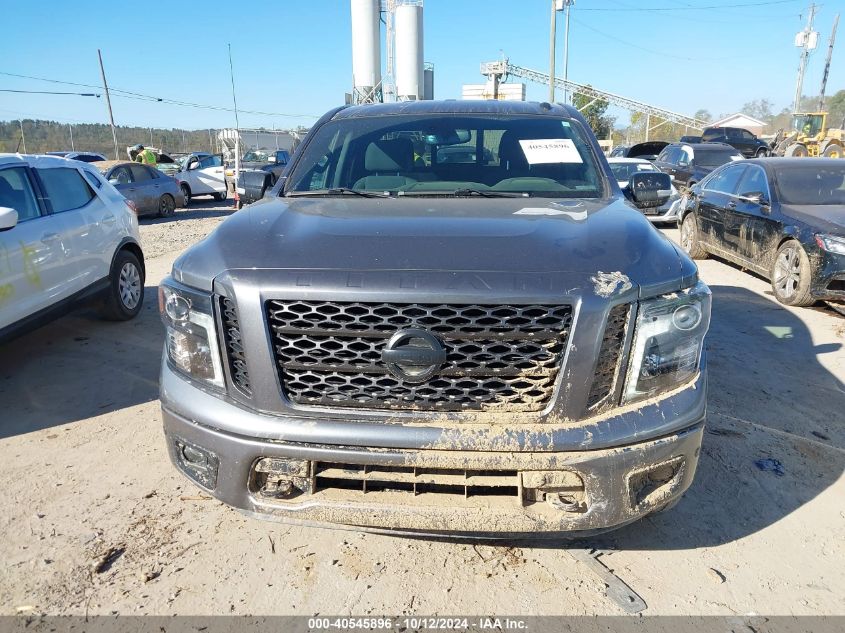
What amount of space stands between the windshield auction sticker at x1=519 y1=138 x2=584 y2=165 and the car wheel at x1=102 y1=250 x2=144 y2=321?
4.38m

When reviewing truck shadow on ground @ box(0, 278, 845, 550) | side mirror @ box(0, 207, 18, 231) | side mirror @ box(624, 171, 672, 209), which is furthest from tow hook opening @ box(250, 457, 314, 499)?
side mirror @ box(0, 207, 18, 231)

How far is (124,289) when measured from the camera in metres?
6.07

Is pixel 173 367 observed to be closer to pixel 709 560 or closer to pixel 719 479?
pixel 709 560

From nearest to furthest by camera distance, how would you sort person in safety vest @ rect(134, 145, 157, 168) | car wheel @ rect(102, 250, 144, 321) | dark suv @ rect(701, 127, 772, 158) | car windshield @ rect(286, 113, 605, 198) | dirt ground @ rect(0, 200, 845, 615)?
dirt ground @ rect(0, 200, 845, 615), car windshield @ rect(286, 113, 605, 198), car wheel @ rect(102, 250, 144, 321), person in safety vest @ rect(134, 145, 157, 168), dark suv @ rect(701, 127, 772, 158)

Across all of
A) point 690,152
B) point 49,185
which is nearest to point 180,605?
point 49,185

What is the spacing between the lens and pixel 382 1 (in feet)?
136

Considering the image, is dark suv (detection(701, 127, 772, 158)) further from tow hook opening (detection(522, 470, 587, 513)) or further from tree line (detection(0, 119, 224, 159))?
tree line (detection(0, 119, 224, 159))

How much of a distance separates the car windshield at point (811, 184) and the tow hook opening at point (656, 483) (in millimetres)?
6150

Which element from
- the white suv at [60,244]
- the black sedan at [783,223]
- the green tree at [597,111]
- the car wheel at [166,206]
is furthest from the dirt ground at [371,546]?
the green tree at [597,111]

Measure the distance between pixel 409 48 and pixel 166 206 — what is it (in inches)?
1181

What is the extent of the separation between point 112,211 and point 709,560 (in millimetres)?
5938

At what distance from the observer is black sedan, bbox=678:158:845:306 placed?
6168 millimetres

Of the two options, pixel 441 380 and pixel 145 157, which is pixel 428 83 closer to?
pixel 145 157

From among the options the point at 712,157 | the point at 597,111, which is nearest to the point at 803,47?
the point at 597,111
